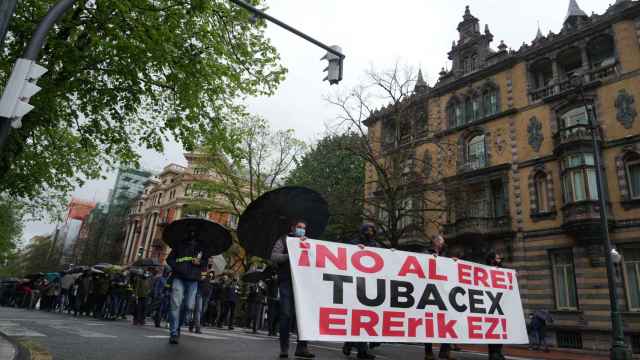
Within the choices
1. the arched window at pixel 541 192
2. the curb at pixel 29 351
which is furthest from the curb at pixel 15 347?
the arched window at pixel 541 192

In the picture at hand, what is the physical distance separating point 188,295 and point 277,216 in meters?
2.19

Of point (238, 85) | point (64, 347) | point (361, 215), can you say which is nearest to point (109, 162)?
point (238, 85)

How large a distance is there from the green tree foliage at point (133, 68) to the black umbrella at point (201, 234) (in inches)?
161

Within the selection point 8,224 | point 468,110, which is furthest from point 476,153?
point 8,224

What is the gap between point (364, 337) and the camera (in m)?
5.95

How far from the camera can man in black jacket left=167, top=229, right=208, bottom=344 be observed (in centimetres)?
736

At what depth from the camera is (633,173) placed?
69.1 ft

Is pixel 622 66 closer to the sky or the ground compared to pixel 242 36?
closer to the sky

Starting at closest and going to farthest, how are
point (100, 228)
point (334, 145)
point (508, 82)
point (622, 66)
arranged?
1. point (622, 66)
2. point (334, 145)
3. point (508, 82)
4. point (100, 228)

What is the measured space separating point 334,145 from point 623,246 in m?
14.9

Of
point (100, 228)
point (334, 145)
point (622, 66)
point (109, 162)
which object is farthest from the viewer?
point (100, 228)

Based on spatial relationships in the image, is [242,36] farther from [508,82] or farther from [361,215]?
[508,82]

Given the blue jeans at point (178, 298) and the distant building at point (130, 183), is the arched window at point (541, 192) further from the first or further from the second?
the distant building at point (130, 183)

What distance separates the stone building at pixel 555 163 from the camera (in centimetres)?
2044
